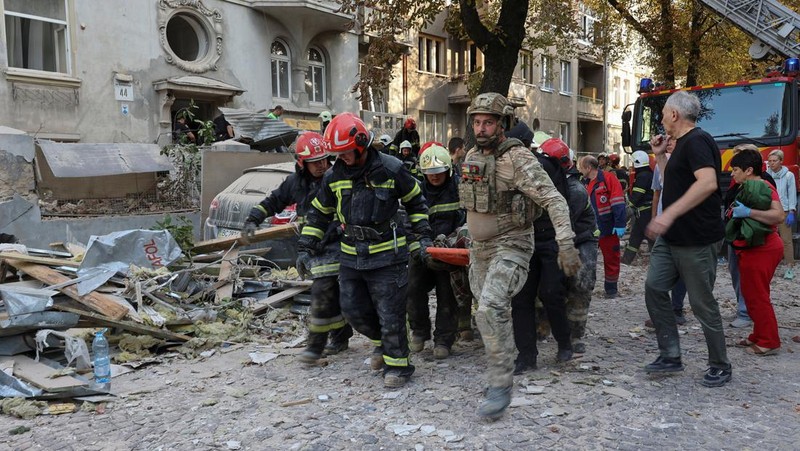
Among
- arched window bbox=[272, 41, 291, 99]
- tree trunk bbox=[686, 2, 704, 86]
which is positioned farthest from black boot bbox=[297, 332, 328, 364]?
tree trunk bbox=[686, 2, 704, 86]

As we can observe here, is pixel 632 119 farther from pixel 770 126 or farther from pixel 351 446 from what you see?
pixel 351 446

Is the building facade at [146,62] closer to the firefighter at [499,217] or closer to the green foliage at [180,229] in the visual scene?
the green foliage at [180,229]

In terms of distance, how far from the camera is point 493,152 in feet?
13.8

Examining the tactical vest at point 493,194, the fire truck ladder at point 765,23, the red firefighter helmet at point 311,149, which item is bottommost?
the tactical vest at point 493,194

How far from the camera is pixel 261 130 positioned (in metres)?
13.0

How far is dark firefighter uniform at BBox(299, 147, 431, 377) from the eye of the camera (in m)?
4.59

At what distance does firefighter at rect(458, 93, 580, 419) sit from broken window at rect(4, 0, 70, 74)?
1279cm

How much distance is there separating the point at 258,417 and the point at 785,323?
526cm

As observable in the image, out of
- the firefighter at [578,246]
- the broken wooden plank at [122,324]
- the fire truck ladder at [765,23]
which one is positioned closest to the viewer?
the firefighter at [578,246]

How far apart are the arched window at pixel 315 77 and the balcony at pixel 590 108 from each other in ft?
56.8

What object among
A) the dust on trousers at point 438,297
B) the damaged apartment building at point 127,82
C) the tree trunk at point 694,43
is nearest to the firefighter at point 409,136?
the damaged apartment building at point 127,82

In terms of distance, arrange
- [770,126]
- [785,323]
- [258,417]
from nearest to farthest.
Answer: [258,417] < [785,323] < [770,126]

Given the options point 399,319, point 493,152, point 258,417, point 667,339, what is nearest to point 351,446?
point 258,417

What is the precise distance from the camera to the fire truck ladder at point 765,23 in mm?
11484
